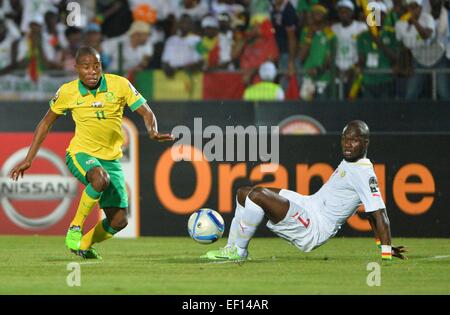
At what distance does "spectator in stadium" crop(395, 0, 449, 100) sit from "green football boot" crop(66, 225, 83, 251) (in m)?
6.18

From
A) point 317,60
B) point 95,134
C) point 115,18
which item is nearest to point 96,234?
point 95,134

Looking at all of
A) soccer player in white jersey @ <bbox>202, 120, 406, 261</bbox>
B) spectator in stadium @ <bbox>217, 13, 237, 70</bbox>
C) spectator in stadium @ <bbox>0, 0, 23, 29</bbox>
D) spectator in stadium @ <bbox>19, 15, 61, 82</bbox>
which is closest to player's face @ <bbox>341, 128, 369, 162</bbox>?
soccer player in white jersey @ <bbox>202, 120, 406, 261</bbox>

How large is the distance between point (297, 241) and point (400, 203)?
4.13 m

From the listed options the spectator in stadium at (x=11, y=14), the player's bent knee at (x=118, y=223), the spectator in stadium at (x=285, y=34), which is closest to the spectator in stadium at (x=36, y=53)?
the spectator in stadium at (x=11, y=14)

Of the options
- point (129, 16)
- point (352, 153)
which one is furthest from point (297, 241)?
point (129, 16)

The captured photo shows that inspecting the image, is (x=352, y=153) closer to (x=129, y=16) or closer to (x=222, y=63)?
(x=222, y=63)

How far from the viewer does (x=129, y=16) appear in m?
18.5

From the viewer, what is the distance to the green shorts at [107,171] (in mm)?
11555

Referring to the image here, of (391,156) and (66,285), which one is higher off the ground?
(391,156)

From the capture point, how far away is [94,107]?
11.7 metres

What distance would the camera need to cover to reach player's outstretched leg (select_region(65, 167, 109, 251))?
11.4m

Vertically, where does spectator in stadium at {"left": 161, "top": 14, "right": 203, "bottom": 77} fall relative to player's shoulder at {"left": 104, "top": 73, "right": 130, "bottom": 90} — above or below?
above

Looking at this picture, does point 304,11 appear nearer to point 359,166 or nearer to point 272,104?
point 272,104

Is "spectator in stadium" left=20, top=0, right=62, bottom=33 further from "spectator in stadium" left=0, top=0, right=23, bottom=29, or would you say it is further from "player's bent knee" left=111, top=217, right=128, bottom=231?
"player's bent knee" left=111, top=217, right=128, bottom=231
